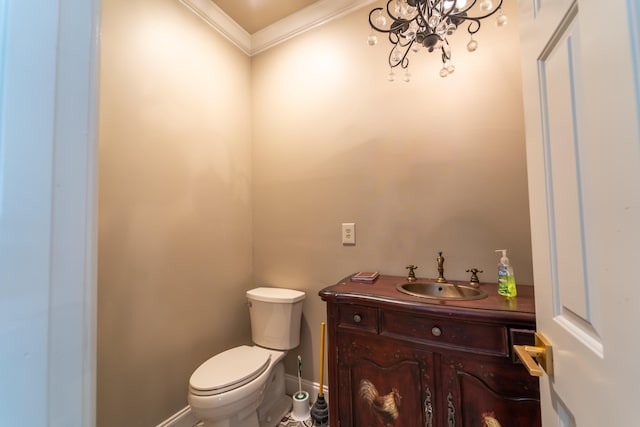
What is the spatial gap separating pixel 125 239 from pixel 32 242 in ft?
3.81

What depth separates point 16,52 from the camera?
0.33m

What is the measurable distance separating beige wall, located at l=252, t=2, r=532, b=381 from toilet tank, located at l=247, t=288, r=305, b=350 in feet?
0.36

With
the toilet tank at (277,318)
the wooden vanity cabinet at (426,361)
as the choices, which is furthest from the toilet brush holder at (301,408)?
the wooden vanity cabinet at (426,361)

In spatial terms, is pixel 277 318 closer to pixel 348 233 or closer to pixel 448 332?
pixel 348 233

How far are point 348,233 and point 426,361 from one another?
0.83 metres

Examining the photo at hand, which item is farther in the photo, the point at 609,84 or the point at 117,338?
the point at 117,338

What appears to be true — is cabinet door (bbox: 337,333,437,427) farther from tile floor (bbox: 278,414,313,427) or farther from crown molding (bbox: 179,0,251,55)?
crown molding (bbox: 179,0,251,55)

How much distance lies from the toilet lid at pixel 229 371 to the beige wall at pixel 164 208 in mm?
273

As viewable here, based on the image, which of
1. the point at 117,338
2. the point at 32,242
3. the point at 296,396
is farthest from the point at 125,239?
the point at 296,396

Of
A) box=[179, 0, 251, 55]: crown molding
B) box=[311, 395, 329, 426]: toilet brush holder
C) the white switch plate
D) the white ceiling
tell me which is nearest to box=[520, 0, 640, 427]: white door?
the white switch plate

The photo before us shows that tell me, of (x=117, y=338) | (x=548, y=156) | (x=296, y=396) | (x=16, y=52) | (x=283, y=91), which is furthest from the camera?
(x=283, y=91)

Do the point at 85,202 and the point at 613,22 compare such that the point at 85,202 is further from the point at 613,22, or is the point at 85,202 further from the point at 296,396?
the point at 296,396

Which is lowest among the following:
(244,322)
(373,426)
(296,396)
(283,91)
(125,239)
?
(296,396)

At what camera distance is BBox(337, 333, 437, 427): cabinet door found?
1037 millimetres
